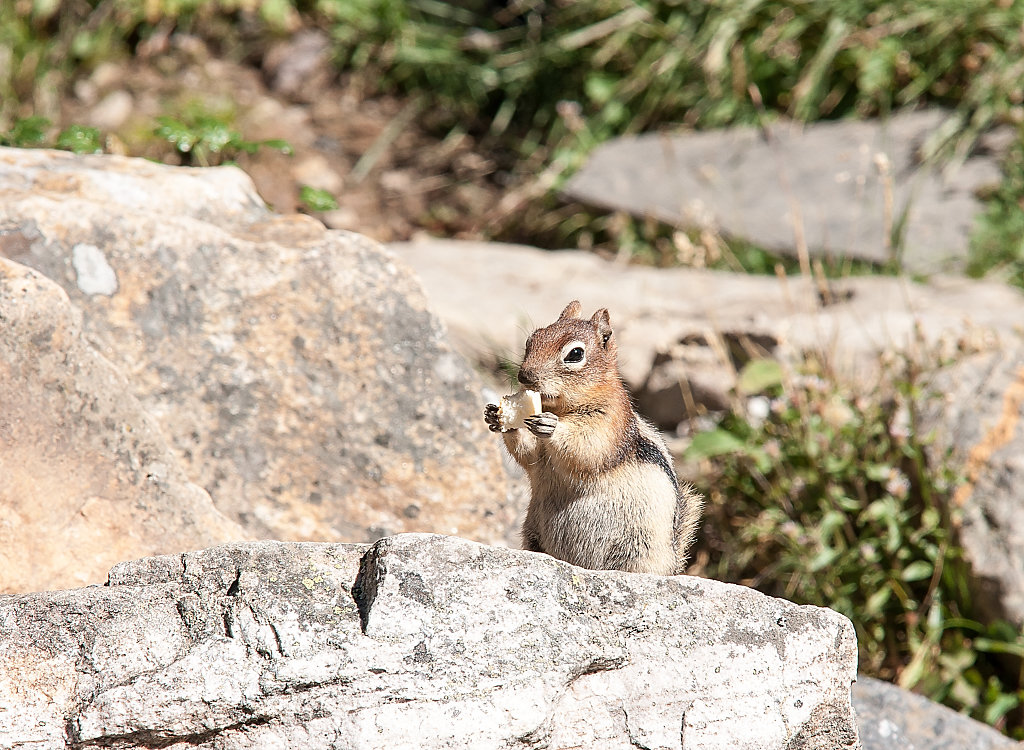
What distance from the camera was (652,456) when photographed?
338 cm

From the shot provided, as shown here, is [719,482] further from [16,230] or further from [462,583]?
[16,230]

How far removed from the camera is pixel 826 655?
2594 mm

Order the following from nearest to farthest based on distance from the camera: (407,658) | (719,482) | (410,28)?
(407,658) → (719,482) → (410,28)

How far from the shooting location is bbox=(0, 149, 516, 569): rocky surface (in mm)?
3498

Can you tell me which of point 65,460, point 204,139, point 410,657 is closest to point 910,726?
point 410,657

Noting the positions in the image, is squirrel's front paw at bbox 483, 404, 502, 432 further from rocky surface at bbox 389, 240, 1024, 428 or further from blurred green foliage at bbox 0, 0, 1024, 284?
blurred green foliage at bbox 0, 0, 1024, 284

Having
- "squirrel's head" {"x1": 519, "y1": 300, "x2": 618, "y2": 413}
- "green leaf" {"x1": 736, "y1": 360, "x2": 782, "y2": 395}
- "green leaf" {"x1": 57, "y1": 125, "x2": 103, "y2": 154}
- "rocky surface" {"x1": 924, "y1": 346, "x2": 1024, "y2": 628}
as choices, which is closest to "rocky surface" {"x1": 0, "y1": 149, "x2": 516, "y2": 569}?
"green leaf" {"x1": 57, "y1": 125, "x2": 103, "y2": 154}

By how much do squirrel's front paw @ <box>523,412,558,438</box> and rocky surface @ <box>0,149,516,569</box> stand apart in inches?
28.8

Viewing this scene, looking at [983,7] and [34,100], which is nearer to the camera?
[983,7]

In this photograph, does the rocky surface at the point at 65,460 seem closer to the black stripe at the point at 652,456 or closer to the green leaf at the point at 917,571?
the black stripe at the point at 652,456

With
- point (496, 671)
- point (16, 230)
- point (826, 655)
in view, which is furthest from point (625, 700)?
point (16, 230)

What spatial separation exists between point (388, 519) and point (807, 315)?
3.03 metres

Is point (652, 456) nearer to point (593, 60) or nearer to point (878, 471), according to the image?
point (878, 471)

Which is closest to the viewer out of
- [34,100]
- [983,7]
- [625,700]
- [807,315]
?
[625,700]
